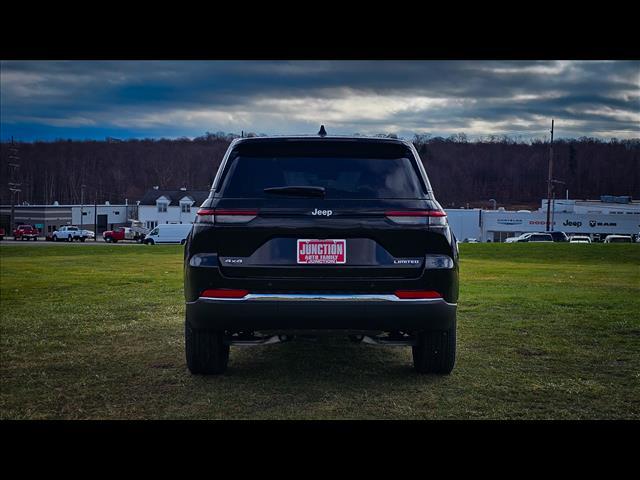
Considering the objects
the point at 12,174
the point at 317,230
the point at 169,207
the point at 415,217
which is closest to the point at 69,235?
the point at 169,207

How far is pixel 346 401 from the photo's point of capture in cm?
460

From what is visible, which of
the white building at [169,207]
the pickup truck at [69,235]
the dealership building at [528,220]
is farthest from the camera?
the white building at [169,207]

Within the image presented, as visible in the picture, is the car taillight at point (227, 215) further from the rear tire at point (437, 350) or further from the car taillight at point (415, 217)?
the rear tire at point (437, 350)

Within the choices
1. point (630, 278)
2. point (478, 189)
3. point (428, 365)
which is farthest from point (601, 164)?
point (428, 365)

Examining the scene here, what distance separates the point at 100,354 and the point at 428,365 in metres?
3.36

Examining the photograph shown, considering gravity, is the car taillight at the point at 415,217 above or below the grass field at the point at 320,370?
above

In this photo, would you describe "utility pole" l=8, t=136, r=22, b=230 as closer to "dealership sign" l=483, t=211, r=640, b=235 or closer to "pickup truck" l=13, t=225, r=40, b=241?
"pickup truck" l=13, t=225, r=40, b=241

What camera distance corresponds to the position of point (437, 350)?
5.18 m

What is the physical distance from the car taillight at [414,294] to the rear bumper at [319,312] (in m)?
0.03

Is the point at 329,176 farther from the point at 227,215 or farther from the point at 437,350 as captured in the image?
the point at 437,350

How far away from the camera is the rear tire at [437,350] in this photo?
5.11m

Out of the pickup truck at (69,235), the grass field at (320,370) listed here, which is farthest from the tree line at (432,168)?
the pickup truck at (69,235)

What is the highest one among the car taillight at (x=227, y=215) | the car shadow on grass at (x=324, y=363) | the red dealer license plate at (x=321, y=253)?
the car taillight at (x=227, y=215)
